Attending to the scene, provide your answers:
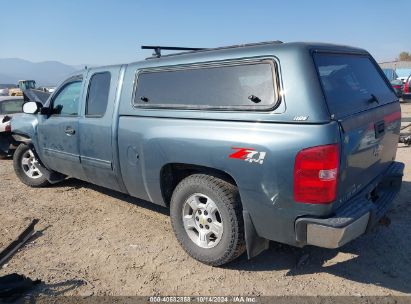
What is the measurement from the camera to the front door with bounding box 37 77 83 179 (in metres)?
4.73

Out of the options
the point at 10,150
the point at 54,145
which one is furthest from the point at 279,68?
the point at 10,150

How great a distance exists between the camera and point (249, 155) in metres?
2.82

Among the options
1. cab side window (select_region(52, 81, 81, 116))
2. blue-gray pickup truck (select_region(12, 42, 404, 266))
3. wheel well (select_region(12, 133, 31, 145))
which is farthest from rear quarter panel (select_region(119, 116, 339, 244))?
wheel well (select_region(12, 133, 31, 145))

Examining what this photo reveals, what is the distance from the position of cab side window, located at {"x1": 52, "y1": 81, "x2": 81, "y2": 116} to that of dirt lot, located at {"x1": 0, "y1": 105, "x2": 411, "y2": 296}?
4.56 feet

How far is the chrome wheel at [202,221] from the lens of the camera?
131 inches

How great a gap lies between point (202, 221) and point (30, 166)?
3.99 meters

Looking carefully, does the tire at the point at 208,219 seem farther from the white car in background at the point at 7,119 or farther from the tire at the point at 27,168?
the white car in background at the point at 7,119

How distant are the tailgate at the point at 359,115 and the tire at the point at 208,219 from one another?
34.7 inches

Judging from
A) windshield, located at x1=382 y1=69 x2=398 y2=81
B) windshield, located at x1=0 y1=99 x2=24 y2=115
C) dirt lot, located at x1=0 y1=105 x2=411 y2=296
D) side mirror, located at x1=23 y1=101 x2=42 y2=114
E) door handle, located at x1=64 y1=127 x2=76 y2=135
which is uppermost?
side mirror, located at x1=23 y1=101 x2=42 y2=114

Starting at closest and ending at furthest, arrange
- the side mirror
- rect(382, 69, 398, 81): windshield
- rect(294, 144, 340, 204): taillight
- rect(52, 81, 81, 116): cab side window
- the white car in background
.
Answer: rect(294, 144, 340, 204): taillight, rect(52, 81, 81, 116): cab side window, the side mirror, the white car in background, rect(382, 69, 398, 81): windshield

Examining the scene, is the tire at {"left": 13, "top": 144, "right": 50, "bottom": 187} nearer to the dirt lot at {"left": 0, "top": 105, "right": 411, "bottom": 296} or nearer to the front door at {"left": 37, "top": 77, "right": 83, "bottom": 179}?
the front door at {"left": 37, "top": 77, "right": 83, "bottom": 179}

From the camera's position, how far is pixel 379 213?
319 centimetres

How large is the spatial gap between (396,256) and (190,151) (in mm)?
2198

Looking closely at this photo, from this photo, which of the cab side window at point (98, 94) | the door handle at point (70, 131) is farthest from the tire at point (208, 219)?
the door handle at point (70, 131)
